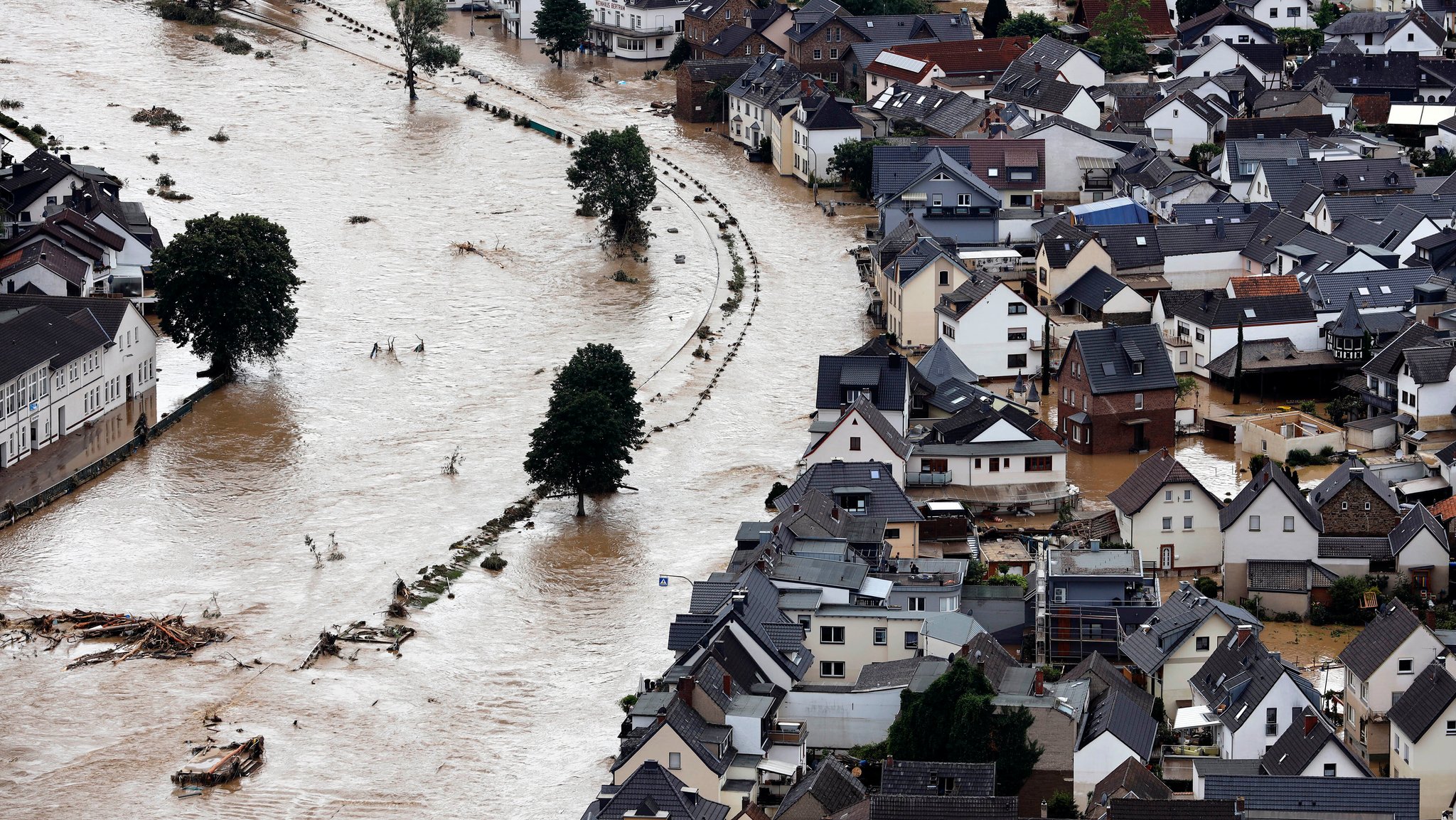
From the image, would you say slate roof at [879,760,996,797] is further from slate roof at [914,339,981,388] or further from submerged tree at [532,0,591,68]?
submerged tree at [532,0,591,68]

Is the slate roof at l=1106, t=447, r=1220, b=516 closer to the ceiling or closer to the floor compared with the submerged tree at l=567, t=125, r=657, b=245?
closer to the floor

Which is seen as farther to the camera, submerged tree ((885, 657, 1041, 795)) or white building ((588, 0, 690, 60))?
white building ((588, 0, 690, 60))

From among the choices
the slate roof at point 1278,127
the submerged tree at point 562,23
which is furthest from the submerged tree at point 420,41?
the slate roof at point 1278,127

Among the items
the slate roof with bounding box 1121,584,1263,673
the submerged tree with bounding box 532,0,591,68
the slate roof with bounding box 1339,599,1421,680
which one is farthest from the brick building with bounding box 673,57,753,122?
the slate roof with bounding box 1339,599,1421,680

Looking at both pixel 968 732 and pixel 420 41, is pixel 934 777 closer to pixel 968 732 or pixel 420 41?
pixel 968 732

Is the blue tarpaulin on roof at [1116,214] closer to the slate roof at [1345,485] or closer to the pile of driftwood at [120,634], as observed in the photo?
the slate roof at [1345,485]

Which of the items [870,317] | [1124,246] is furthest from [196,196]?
[1124,246]

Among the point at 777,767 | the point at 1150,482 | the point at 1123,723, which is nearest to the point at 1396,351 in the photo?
the point at 1150,482
